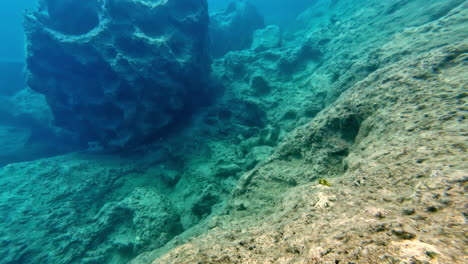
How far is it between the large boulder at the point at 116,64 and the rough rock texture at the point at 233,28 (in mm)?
6290

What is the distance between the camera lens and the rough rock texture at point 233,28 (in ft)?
42.6

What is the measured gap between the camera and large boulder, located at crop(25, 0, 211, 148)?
18.0 ft

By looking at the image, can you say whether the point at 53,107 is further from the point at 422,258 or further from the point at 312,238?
the point at 422,258

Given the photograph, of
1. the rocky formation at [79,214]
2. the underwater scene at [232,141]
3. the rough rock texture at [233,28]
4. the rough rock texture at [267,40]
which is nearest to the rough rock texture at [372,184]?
the underwater scene at [232,141]

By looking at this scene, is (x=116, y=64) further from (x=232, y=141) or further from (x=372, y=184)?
(x=372, y=184)

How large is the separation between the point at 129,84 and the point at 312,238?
5.70 meters

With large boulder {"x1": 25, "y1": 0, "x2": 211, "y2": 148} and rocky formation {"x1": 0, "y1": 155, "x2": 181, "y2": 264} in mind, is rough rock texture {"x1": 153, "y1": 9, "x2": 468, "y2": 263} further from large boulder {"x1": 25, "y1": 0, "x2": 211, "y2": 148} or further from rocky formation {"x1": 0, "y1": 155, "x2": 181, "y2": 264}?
large boulder {"x1": 25, "y1": 0, "x2": 211, "y2": 148}

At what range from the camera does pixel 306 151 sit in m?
3.33

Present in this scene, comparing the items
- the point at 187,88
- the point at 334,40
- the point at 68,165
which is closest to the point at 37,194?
the point at 68,165

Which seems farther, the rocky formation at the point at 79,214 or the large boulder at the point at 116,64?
the large boulder at the point at 116,64

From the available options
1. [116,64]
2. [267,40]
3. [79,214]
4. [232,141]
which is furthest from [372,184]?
[267,40]

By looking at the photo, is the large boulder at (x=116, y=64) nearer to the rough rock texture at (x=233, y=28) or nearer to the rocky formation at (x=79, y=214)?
the rocky formation at (x=79, y=214)

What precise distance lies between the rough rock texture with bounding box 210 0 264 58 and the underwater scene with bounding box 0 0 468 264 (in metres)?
4.56

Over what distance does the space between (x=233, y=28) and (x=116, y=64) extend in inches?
395
